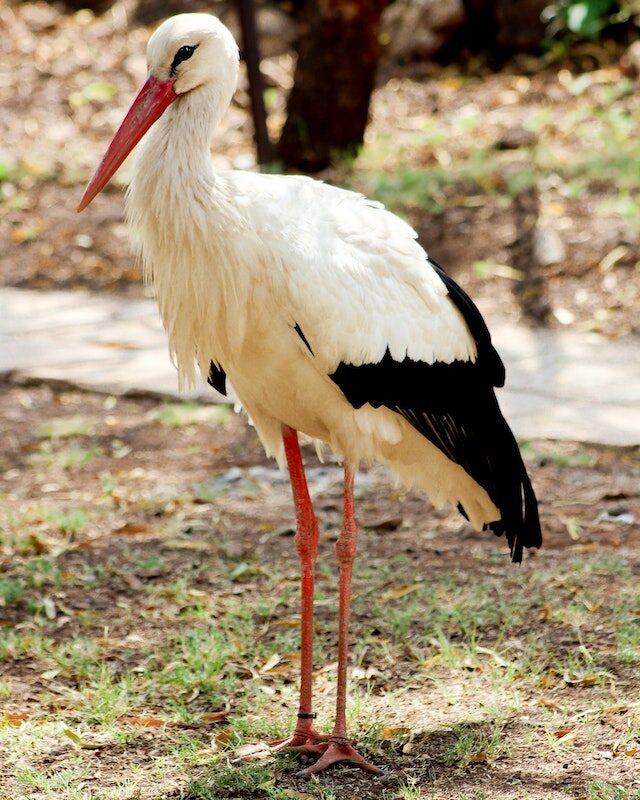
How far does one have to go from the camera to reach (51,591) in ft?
13.7

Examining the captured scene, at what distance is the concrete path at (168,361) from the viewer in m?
5.50

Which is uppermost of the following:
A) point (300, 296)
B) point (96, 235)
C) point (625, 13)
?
point (625, 13)

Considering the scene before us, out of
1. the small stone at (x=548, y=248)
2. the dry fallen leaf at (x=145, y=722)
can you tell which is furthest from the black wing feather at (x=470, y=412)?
the small stone at (x=548, y=248)

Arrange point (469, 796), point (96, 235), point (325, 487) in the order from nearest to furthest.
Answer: point (469, 796), point (325, 487), point (96, 235)

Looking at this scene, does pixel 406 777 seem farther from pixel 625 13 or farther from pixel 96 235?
pixel 625 13

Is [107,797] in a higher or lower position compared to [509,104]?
lower

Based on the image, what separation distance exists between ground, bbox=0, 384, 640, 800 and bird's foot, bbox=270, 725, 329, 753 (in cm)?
6

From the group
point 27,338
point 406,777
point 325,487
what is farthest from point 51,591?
point 27,338

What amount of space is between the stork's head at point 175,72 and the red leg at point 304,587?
3.07 feet

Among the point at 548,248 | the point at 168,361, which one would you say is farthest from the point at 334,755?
the point at 548,248

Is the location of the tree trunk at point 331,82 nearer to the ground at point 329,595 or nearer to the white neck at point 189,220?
the ground at point 329,595

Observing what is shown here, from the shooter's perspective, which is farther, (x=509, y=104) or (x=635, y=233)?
(x=509, y=104)

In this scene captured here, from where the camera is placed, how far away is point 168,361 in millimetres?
6449

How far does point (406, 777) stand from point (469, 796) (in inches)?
7.3
